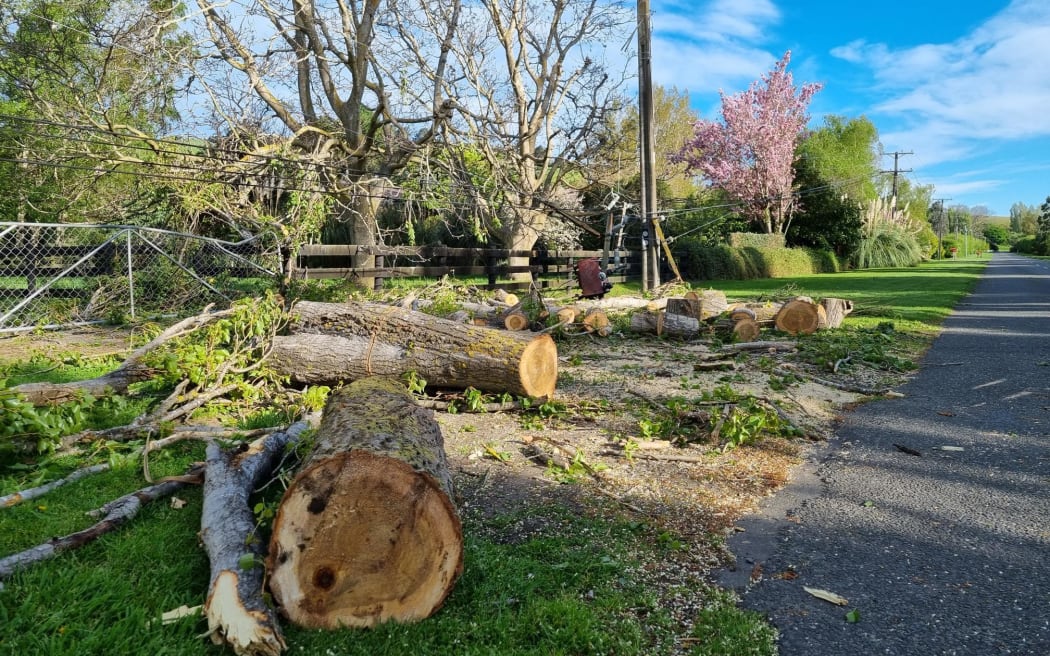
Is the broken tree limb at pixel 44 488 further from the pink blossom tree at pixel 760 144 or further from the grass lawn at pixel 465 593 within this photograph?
the pink blossom tree at pixel 760 144

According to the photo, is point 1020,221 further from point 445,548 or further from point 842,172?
point 445,548

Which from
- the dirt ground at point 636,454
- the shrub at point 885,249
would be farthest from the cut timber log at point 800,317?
the shrub at point 885,249

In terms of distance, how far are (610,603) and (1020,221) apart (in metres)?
153

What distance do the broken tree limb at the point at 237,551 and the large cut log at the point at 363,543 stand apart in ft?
0.42

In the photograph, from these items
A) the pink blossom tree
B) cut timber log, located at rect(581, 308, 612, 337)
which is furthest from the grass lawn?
the pink blossom tree

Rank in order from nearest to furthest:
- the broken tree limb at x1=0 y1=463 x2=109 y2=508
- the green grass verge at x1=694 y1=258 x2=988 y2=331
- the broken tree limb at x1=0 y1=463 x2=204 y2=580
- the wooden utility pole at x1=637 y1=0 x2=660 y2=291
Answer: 1. the broken tree limb at x1=0 y1=463 x2=204 y2=580
2. the broken tree limb at x1=0 y1=463 x2=109 y2=508
3. the green grass verge at x1=694 y1=258 x2=988 y2=331
4. the wooden utility pole at x1=637 y1=0 x2=660 y2=291

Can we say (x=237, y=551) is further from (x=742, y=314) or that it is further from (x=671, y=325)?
(x=742, y=314)

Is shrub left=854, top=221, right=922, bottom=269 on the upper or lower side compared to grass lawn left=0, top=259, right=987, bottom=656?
upper

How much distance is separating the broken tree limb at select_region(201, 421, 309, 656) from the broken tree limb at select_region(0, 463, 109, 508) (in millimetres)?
870

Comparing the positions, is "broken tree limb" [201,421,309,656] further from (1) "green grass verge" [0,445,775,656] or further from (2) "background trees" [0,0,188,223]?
(2) "background trees" [0,0,188,223]

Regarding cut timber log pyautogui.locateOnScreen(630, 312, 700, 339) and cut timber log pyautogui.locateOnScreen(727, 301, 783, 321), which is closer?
cut timber log pyautogui.locateOnScreen(630, 312, 700, 339)

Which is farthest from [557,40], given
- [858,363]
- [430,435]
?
[430,435]

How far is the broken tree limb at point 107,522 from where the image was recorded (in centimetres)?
286

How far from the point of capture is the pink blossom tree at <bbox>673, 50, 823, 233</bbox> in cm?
3231
